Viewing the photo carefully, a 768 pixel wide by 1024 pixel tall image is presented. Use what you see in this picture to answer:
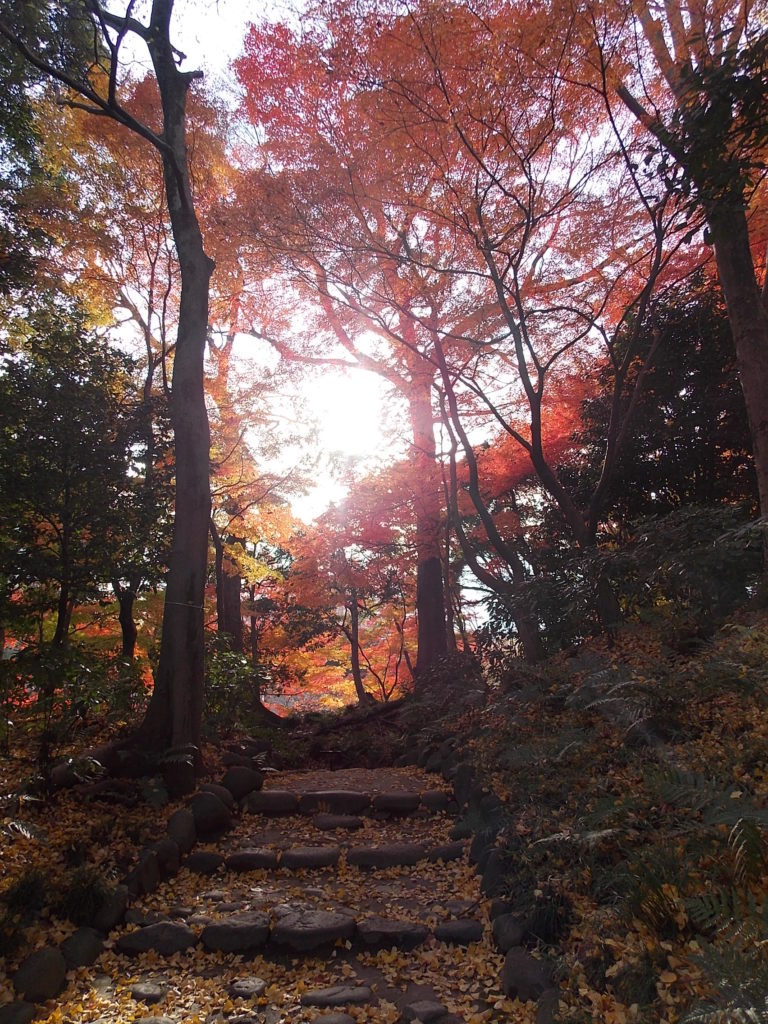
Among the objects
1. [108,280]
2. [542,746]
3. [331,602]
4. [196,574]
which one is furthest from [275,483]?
[542,746]

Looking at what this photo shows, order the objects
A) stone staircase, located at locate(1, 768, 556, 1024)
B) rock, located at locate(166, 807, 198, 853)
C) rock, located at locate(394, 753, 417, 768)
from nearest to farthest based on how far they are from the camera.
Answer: stone staircase, located at locate(1, 768, 556, 1024), rock, located at locate(166, 807, 198, 853), rock, located at locate(394, 753, 417, 768)

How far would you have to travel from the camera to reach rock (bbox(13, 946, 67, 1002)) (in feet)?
9.14

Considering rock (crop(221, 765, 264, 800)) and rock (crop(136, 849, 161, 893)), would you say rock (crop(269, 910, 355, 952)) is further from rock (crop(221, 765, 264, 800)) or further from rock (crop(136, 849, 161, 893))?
rock (crop(221, 765, 264, 800))

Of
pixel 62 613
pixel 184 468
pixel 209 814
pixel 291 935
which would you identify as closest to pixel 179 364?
pixel 184 468

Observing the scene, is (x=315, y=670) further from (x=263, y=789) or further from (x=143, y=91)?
(x=143, y=91)

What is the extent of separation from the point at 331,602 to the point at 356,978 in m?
9.80

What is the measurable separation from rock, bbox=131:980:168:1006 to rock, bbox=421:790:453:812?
10.8 feet

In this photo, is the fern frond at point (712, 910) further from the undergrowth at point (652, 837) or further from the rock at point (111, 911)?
the rock at point (111, 911)

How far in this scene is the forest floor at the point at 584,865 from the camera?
208 cm

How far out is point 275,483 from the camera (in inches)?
485

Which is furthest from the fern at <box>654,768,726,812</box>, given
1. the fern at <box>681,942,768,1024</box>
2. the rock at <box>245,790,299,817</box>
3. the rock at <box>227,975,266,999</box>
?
the rock at <box>245,790,299,817</box>

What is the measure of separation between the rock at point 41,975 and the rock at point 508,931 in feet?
7.04

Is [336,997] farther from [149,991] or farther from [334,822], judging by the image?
[334,822]

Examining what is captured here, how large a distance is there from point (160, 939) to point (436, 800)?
122 inches
